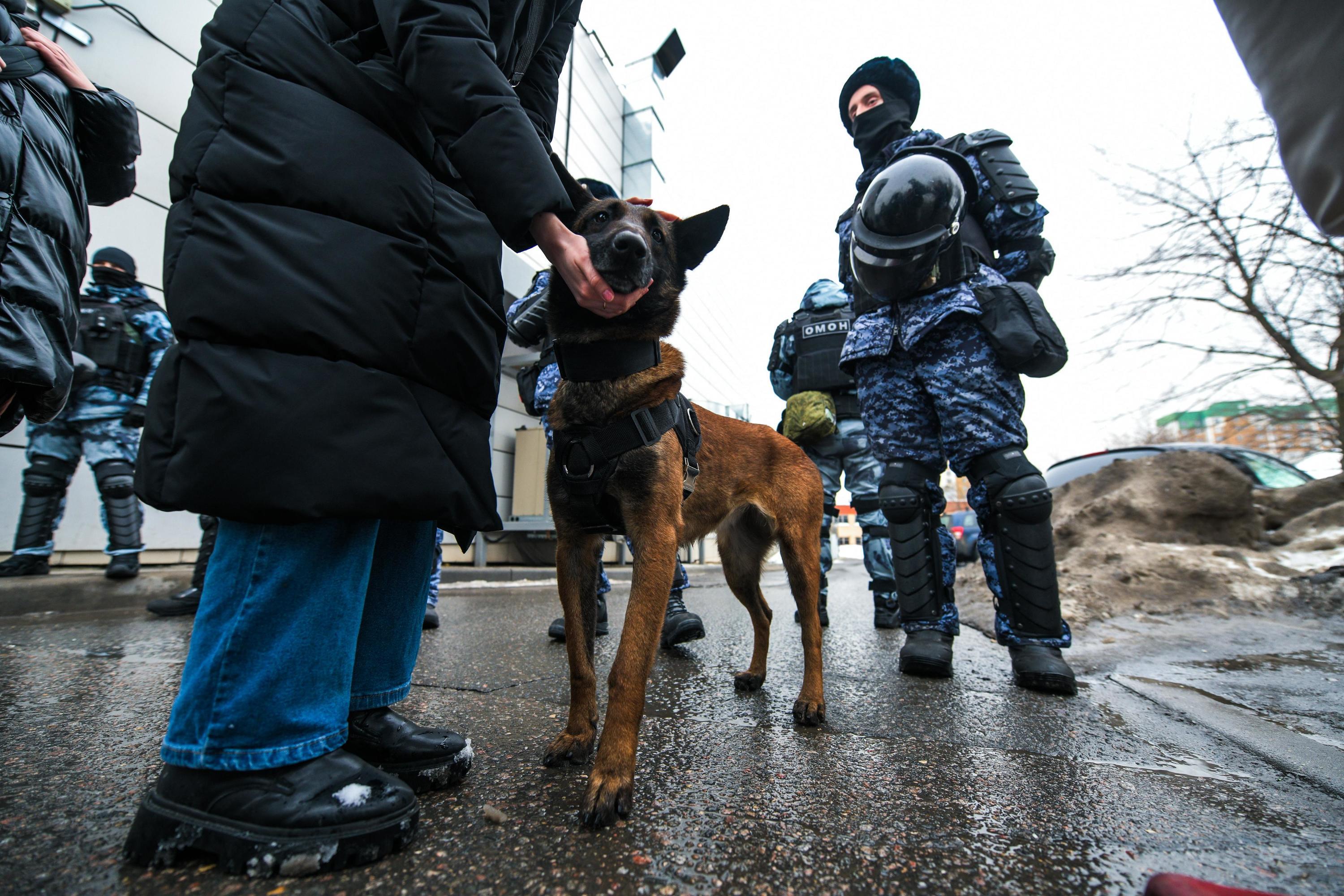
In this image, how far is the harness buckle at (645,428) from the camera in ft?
5.66

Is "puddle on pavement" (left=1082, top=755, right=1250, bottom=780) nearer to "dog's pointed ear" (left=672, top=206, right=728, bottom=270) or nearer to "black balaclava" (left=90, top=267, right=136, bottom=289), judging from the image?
"dog's pointed ear" (left=672, top=206, right=728, bottom=270)

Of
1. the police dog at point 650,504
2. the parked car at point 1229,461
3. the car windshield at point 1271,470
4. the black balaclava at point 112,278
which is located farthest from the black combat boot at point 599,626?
the car windshield at point 1271,470

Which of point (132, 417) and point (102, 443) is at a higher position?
point (132, 417)

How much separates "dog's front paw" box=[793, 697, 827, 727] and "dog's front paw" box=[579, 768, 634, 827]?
85 centimetres

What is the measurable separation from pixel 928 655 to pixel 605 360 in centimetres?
195

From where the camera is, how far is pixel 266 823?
40.5 inches

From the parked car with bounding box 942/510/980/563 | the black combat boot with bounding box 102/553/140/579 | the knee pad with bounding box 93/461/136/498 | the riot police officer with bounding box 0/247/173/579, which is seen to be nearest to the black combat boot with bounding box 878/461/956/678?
the riot police officer with bounding box 0/247/173/579

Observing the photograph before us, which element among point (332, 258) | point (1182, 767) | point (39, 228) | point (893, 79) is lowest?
point (1182, 767)

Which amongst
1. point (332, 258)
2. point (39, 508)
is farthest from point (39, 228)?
point (39, 508)

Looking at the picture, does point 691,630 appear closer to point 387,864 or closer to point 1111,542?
point 387,864

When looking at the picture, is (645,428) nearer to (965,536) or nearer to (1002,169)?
(1002,169)

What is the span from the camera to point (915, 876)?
1.02 meters

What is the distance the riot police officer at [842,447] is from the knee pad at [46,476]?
5375 mm

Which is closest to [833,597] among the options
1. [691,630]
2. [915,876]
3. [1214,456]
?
[1214,456]
